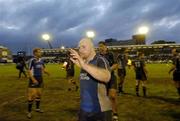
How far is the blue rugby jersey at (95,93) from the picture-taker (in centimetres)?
698

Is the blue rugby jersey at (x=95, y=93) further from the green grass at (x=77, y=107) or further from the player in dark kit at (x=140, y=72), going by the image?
A: the player in dark kit at (x=140, y=72)

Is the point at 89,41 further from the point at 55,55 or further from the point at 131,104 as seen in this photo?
the point at 55,55

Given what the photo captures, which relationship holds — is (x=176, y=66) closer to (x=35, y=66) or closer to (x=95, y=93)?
(x=35, y=66)


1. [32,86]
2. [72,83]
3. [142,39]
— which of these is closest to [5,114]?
[32,86]

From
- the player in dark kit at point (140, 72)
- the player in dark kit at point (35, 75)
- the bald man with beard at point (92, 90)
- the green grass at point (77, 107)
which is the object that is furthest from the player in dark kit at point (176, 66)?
the bald man with beard at point (92, 90)

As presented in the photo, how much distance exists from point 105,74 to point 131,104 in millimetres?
11347

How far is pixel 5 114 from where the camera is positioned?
1605 centimetres

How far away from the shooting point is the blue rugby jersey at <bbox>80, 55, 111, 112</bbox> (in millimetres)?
6980

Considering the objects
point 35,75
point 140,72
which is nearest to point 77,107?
point 35,75

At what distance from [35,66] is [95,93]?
29.6ft

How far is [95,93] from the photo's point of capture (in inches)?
275

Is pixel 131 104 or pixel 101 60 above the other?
pixel 101 60

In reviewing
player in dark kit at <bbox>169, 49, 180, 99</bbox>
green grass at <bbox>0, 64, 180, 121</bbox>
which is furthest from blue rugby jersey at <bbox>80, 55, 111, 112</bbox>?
player in dark kit at <bbox>169, 49, 180, 99</bbox>

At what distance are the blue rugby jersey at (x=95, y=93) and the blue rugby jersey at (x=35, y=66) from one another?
8796 millimetres
